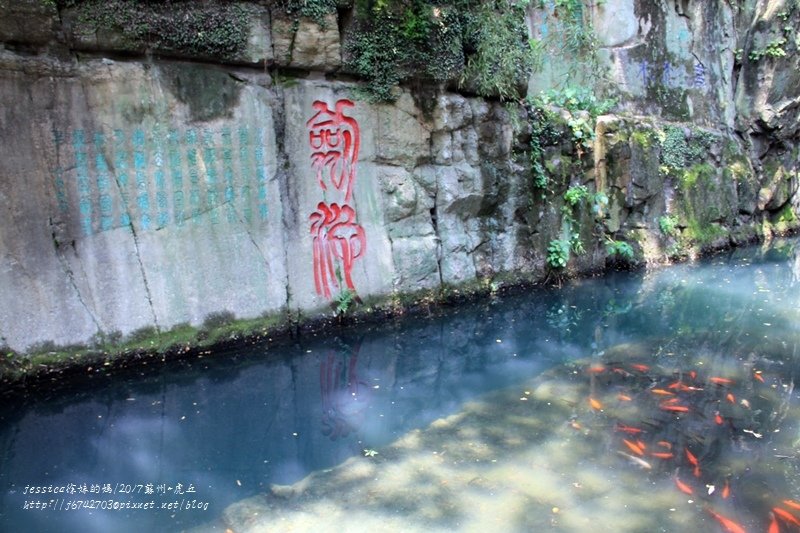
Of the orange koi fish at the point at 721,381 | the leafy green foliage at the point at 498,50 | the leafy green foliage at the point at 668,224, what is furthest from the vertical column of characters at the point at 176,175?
the leafy green foliage at the point at 668,224

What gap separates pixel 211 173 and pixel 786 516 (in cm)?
462

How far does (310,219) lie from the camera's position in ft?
18.5

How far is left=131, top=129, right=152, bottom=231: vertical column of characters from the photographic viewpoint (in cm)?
477

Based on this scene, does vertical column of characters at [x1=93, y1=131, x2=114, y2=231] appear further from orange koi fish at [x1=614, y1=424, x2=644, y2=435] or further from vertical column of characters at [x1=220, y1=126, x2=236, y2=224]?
orange koi fish at [x1=614, y1=424, x2=644, y2=435]

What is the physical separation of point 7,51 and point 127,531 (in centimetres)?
344

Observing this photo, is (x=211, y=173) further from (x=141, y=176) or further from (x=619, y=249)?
(x=619, y=249)

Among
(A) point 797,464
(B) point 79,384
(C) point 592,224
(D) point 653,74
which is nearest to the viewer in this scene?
(A) point 797,464

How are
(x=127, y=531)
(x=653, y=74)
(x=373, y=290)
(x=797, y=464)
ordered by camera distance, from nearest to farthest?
(x=127, y=531), (x=797, y=464), (x=373, y=290), (x=653, y=74)

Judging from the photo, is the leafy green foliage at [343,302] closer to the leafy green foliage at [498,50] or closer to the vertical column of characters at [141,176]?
the vertical column of characters at [141,176]

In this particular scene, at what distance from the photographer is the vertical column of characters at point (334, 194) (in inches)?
223

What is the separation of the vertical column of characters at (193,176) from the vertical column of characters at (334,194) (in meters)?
1.06

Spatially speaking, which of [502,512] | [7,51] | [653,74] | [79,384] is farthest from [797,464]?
[653,74]

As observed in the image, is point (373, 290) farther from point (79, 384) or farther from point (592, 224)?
point (592, 224)

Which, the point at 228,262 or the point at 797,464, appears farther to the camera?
the point at 228,262
